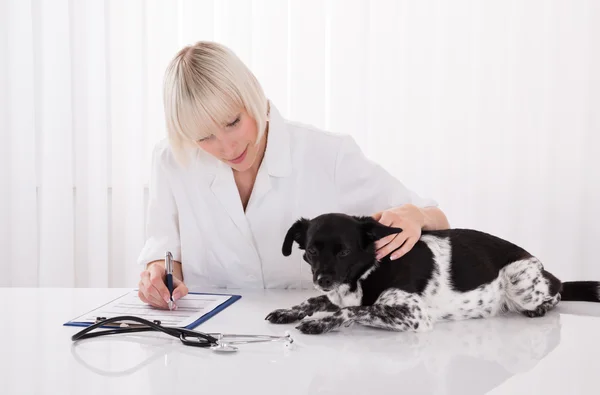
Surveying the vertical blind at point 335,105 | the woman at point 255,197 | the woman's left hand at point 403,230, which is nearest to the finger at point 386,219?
the woman's left hand at point 403,230

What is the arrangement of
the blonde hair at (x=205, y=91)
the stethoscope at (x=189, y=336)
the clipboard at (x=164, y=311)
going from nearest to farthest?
the stethoscope at (x=189, y=336), the clipboard at (x=164, y=311), the blonde hair at (x=205, y=91)

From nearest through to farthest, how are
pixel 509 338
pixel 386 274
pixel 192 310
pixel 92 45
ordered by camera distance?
pixel 509 338 → pixel 386 274 → pixel 192 310 → pixel 92 45

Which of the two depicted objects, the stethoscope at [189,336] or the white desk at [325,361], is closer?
the white desk at [325,361]

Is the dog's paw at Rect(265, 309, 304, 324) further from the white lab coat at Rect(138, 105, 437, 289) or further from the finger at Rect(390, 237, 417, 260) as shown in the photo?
the white lab coat at Rect(138, 105, 437, 289)

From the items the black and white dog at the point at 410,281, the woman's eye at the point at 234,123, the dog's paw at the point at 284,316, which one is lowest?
the dog's paw at the point at 284,316

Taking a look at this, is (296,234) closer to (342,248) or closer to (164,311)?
(342,248)

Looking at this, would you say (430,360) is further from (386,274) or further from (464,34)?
(464,34)

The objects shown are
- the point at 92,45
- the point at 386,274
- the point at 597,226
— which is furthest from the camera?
the point at 92,45

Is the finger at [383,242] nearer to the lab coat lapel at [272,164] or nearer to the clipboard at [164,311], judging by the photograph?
→ the clipboard at [164,311]

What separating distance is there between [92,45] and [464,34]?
227 centimetres

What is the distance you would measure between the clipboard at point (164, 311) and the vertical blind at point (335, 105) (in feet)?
6.34

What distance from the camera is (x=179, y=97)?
176 centimetres

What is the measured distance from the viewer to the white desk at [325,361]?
1.01 metres

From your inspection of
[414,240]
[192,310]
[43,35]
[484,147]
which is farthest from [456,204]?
Result: [43,35]
